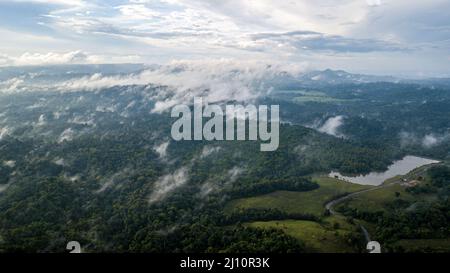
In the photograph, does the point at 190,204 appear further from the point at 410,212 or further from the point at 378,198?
the point at 410,212

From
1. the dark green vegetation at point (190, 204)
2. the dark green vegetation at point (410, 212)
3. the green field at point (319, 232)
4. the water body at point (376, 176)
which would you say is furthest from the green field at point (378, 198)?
the water body at point (376, 176)

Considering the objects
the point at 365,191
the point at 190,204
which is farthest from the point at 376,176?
the point at 190,204

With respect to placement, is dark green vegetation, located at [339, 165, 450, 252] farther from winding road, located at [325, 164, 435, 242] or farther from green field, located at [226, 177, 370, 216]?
green field, located at [226, 177, 370, 216]

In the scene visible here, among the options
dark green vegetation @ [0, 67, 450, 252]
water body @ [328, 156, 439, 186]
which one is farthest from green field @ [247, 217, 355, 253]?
water body @ [328, 156, 439, 186]

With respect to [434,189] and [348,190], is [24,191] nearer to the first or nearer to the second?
[348,190]

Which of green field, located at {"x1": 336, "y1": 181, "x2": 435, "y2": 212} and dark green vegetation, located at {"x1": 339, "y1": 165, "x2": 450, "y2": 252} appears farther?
green field, located at {"x1": 336, "y1": 181, "x2": 435, "y2": 212}

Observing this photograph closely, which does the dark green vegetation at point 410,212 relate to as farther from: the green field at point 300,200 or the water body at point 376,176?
the water body at point 376,176

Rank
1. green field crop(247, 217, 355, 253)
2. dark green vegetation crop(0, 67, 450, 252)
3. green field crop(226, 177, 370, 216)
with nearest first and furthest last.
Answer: green field crop(247, 217, 355, 253) < dark green vegetation crop(0, 67, 450, 252) < green field crop(226, 177, 370, 216)
